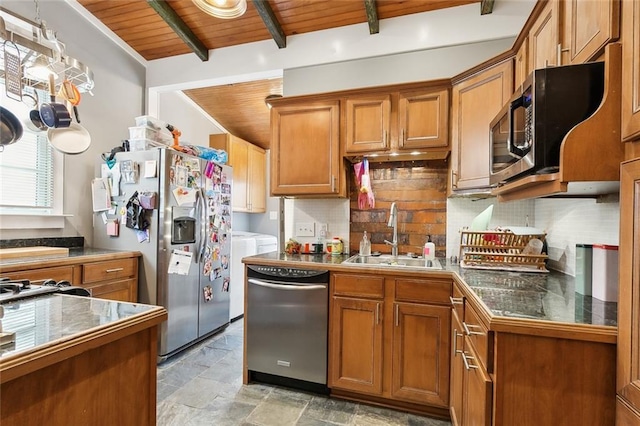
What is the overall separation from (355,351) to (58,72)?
221cm

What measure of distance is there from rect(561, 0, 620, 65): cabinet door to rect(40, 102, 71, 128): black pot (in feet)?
6.89

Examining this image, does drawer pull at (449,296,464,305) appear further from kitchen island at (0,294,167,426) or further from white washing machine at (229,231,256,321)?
white washing machine at (229,231,256,321)

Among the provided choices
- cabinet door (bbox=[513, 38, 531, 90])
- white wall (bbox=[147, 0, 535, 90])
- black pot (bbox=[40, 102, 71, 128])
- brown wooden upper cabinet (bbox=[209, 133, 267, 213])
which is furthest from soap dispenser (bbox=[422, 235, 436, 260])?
brown wooden upper cabinet (bbox=[209, 133, 267, 213])

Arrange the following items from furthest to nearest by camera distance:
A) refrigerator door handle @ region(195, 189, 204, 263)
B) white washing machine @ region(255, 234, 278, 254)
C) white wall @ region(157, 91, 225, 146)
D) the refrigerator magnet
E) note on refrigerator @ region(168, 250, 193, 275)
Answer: white washing machine @ region(255, 234, 278, 254)
white wall @ region(157, 91, 225, 146)
the refrigerator magnet
refrigerator door handle @ region(195, 189, 204, 263)
note on refrigerator @ region(168, 250, 193, 275)

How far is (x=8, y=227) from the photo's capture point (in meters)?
2.32

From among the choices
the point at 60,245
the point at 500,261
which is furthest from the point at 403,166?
the point at 60,245

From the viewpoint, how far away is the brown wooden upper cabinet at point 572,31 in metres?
1.01

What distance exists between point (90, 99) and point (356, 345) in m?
3.18

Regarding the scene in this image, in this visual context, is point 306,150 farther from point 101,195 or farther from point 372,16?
point 101,195

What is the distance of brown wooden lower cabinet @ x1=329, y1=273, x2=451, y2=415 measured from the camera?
1848 mm

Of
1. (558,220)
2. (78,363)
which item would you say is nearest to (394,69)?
(558,220)

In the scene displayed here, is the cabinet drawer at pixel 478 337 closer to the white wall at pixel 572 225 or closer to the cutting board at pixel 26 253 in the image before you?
the white wall at pixel 572 225

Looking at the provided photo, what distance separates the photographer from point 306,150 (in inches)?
95.5

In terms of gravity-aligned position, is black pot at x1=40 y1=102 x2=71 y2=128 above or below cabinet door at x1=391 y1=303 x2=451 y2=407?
above
